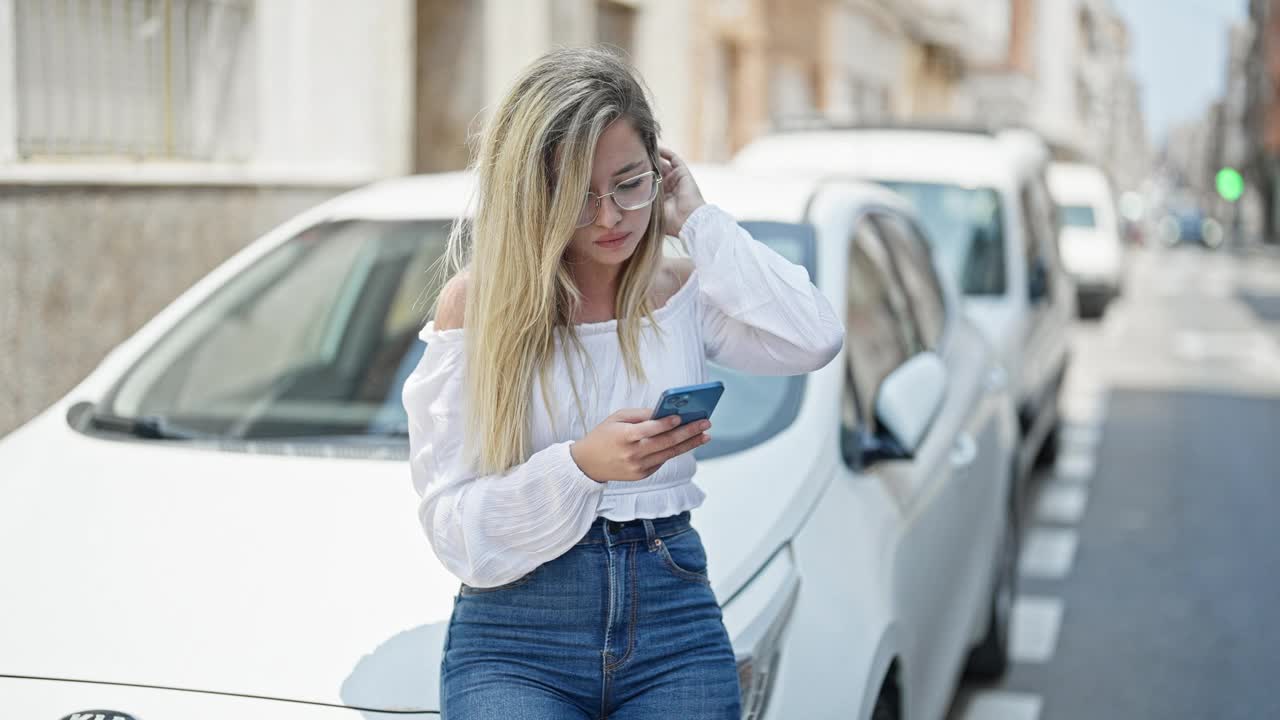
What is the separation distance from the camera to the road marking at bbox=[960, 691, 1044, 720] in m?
5.20

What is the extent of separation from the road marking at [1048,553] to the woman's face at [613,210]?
4.97m

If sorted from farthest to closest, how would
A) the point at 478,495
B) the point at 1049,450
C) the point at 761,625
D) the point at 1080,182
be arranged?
the point at 1080,182
the point at 1049,450
the point at 761,625
the point at 478,495

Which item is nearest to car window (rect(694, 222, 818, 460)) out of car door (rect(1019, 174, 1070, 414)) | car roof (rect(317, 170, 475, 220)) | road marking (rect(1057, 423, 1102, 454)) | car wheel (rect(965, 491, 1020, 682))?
car roof (rect(317, 170, 475, 220))

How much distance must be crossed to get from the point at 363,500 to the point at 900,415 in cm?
120

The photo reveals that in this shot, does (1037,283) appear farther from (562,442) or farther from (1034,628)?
(562,442)

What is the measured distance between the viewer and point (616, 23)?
1500cm

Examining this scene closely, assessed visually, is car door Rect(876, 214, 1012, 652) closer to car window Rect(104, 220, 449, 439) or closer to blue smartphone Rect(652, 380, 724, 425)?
car window Rect(104, 220, 449, 439)

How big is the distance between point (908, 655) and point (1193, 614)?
3.37 metres

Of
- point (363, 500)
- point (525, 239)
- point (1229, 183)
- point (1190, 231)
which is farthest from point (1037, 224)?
point (1190, 231)

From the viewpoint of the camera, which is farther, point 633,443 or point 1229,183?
point 1229,183

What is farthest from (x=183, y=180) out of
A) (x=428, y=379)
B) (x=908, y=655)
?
(x=428, y=379)

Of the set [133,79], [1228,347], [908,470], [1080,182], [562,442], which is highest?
[133,79]

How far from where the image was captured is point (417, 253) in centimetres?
432

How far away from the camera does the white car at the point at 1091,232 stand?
18828mm
